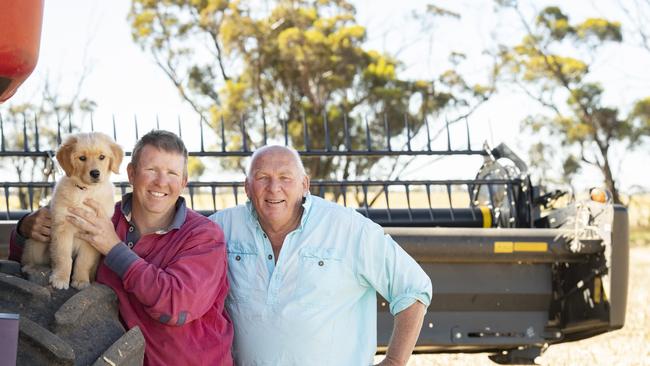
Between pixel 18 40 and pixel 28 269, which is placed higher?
pixel 18 40

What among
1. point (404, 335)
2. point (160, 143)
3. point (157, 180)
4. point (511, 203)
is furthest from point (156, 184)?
point (511, 203)

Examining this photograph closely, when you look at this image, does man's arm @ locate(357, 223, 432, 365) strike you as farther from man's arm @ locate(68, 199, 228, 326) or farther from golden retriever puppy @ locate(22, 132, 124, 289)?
golden retriever puppy @ locate(22, 132, 124, 289)

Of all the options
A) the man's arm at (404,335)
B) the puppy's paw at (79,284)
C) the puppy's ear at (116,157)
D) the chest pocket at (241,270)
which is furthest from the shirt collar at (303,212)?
the puppy's paw at (79,284)

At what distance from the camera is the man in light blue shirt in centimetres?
342

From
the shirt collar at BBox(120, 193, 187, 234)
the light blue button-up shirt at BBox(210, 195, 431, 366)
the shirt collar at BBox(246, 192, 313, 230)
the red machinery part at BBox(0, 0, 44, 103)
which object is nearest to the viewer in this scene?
the red machinery part at BBox(0, 0, 44, 103)

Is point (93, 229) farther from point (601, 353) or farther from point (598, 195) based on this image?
point (601, 353)

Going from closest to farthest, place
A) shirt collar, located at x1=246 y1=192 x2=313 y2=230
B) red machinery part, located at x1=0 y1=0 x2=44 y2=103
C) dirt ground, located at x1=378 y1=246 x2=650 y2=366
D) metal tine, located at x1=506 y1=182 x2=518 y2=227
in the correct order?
red machinery part, located at x1=0 y1=0 x2=44 y2=103 → shirt collar, located at x1=246 y1=192 x2=313 y2=230 → metal tine, located at x1=506 y1=182 x2=518 y2=227 → dirt ground, located at x1=378 y1=246 x2=650 y2=366

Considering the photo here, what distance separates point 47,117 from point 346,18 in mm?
11286

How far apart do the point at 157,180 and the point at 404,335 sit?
0.99 m

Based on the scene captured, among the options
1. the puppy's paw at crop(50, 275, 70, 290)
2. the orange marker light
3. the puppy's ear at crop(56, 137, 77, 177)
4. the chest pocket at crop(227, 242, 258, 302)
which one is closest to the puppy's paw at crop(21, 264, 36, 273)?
the puppy's paw at crop(50, 275, 70, 290)

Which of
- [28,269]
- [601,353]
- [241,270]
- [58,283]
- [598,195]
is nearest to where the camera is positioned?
[58,283]

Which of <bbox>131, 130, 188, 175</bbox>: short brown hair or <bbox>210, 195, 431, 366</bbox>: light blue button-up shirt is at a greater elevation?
<bbox>131, 130, 188, 175</bbox>: short brown hair

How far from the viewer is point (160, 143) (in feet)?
10.5

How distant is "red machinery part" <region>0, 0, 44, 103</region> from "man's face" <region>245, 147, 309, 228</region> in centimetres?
143
